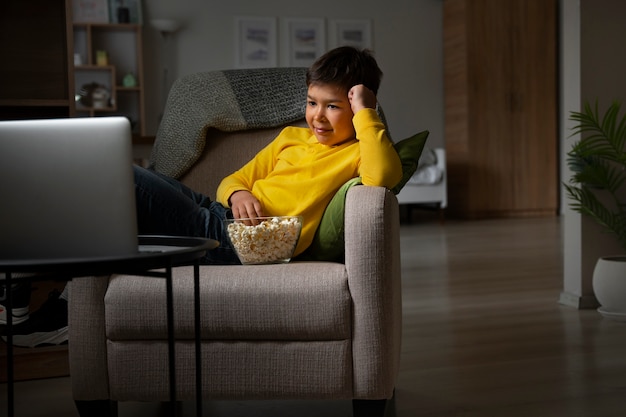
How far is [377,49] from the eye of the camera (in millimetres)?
8047

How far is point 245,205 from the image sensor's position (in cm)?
202

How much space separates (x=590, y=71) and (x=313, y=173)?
1700mm

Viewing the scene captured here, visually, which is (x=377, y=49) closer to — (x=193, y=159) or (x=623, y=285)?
(x=623, y=285)

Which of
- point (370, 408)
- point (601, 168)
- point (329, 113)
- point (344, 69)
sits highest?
point (344, 69)

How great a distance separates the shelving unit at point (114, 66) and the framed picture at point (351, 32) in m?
1.86

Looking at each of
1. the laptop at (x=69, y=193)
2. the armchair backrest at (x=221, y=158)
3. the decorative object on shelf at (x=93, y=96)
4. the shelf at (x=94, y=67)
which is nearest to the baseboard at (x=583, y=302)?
the armchair backrest at (x=221, y=158)

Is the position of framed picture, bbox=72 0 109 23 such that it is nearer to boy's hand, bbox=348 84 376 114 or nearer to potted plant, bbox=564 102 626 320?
potted plant, bbox=564 102 626 320

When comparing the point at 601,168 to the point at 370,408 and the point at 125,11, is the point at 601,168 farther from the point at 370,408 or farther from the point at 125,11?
the point at 125,11

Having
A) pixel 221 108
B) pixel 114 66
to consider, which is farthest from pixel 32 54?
pixel 114 66

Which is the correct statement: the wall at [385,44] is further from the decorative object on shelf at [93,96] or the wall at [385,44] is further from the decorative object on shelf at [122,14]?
the decorative object on shelf at [93,96]

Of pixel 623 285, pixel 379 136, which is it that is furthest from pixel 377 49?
pixel 379 136

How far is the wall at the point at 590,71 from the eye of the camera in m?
3.29

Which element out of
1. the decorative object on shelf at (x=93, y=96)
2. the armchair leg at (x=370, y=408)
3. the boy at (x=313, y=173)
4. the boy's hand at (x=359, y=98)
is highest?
the decorative object on shelf at (x=93, y=96)

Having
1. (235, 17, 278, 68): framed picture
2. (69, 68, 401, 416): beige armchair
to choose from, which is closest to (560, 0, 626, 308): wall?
(69, 68, 401, 416): beige armchair
